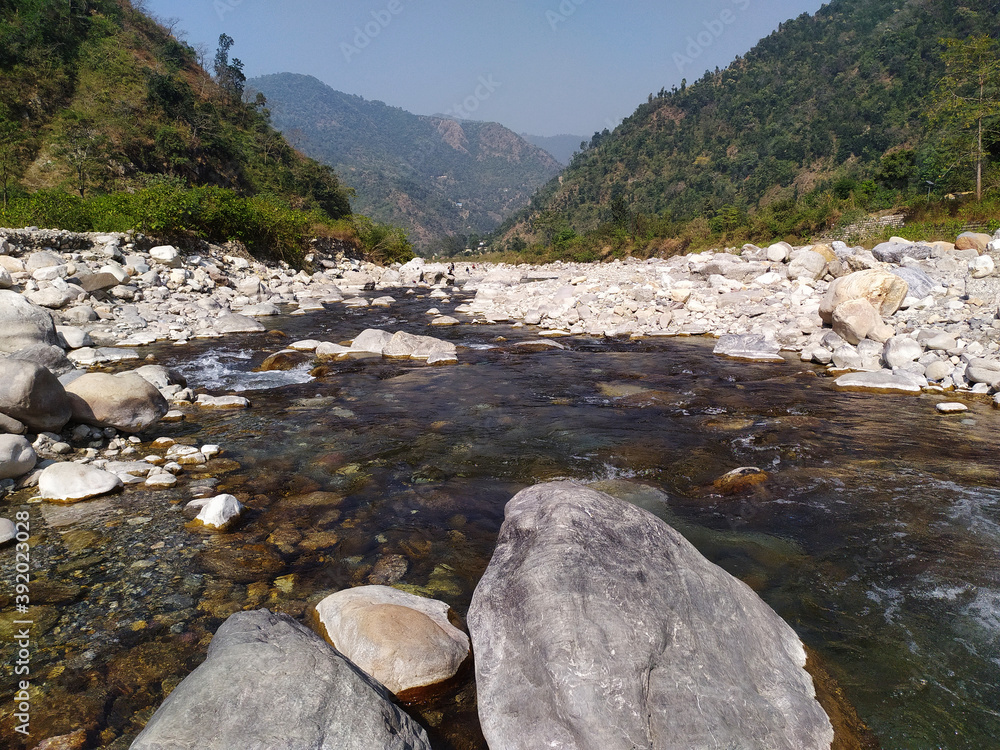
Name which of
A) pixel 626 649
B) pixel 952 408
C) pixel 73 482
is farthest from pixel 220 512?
pixel 952 408

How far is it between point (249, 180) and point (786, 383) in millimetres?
35538

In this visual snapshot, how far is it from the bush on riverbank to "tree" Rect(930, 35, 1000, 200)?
Answer: 88.8 ft

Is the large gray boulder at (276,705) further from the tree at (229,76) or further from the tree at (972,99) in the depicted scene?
the tree at (229,76)

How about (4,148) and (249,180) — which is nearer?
(4,148)

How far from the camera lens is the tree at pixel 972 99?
65.7 ft

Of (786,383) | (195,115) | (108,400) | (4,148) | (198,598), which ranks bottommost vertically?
(786,383)

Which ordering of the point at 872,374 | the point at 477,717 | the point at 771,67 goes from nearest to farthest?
the point at 477,717 → the point at 872,374 → the point at 771,67

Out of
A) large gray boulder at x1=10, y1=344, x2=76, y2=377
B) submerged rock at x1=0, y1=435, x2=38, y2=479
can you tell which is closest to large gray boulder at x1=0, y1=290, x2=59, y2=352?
large gray boulder at x1=10, y1=344, x2=76, y2=377

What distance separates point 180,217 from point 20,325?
43.8 feet

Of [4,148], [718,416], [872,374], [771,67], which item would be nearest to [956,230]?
[872,374]

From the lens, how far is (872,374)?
25.2ft

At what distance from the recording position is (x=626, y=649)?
2.20 meters

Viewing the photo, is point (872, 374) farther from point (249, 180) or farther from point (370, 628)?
point (249, 180)

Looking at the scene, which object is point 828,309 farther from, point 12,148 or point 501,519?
point 12,148
